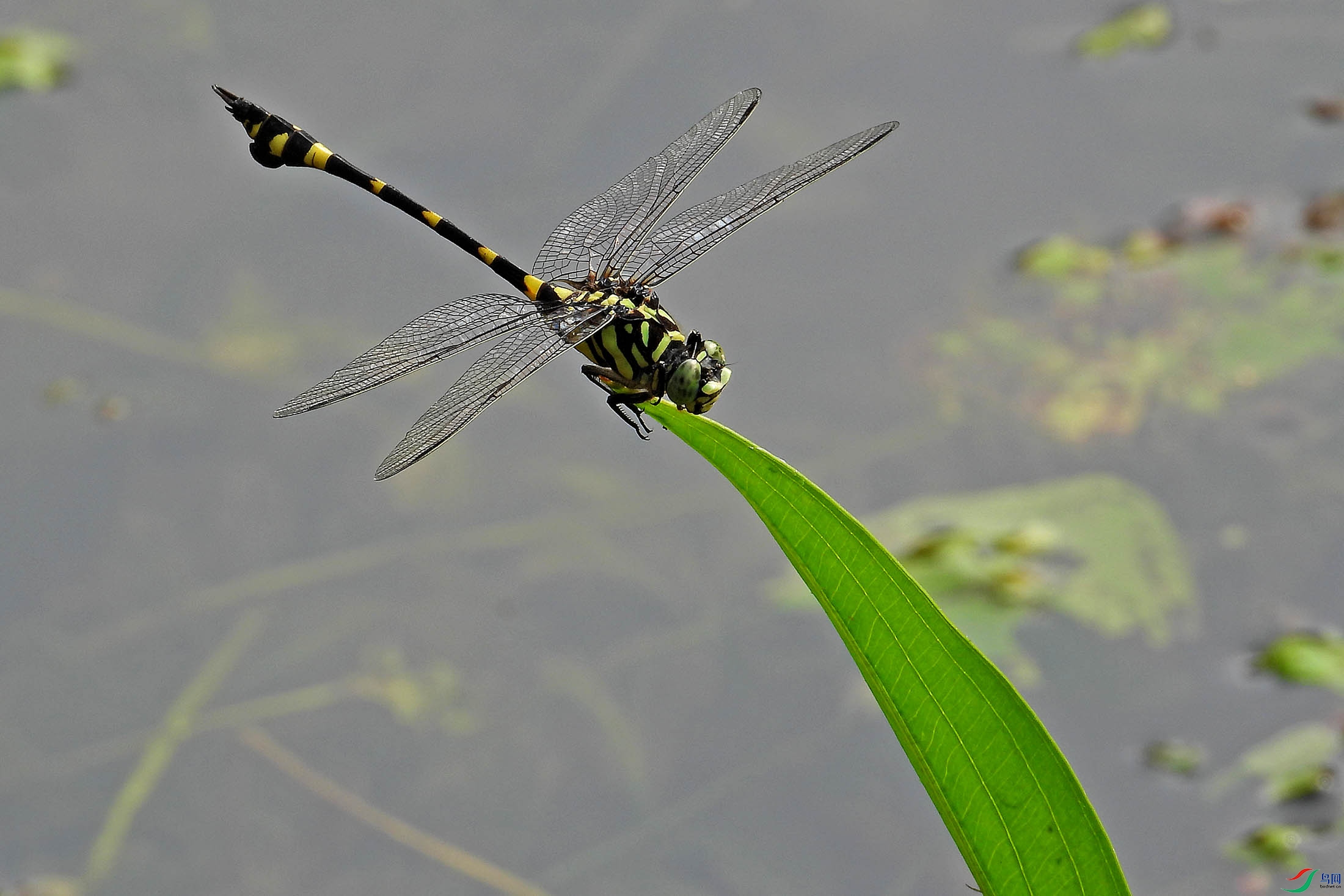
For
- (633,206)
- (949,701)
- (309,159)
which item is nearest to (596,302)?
(633,206)

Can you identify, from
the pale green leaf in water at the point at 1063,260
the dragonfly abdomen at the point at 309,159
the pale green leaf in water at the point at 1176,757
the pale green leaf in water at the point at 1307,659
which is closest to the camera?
the dragonfly abdomen at the point at 309,159

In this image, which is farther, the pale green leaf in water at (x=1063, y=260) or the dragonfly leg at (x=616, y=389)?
the pale green leaf in water at (x=1063, y=260)

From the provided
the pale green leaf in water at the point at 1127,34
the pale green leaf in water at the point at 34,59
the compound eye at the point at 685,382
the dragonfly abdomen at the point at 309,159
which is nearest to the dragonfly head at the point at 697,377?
the compound eye at the point at 685,382

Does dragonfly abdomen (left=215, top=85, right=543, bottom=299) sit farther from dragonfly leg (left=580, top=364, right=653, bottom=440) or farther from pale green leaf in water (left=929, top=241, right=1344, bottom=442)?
pale green leaf in water (left=929, top=241, right=1344, bottom=442)

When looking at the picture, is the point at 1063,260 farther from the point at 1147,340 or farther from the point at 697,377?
the point at 697,377

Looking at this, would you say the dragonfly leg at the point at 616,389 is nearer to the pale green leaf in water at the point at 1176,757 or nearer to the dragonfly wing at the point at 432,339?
the dragonfly wing at the point at 432,339

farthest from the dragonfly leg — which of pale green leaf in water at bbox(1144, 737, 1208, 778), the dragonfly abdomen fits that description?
pale green leaf in water at bbox(1144, 737, 1208, 778)
